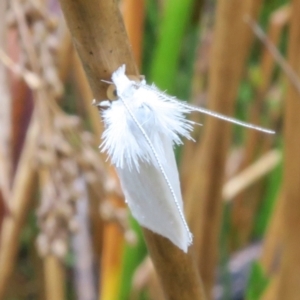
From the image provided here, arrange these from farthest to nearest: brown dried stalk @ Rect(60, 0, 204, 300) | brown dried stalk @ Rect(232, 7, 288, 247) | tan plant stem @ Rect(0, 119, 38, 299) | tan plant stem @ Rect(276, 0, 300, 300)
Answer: brown dried stalk @ Rect(232, 7, 288, 247) → tan plant stem @ Rect(0, 119, 38, 299) → tan plant stem @ Rect(276, 0, 300, 300) → brown dried stalk @ Rect(60, 0, 204, 300)

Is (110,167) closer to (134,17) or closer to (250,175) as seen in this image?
(134,17)

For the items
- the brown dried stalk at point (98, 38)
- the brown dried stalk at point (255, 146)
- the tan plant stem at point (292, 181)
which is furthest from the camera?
the brown dried stalk at point (255, 146)

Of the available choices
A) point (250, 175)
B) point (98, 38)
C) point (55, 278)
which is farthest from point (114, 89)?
point (250, 175)

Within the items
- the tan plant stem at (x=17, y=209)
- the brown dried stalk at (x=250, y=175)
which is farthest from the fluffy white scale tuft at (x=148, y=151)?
the brown dried stalk at (x=250, y=175)

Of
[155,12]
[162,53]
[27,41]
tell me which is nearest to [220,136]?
[162,53]

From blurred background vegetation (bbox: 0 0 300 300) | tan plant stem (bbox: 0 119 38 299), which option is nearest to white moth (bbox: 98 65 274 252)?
blurred background vegetation (bbox: 0 0 300 300)

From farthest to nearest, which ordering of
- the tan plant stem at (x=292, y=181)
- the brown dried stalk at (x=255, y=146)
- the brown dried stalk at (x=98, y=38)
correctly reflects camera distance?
the brown dried stalk at (x=255, y=146)
the tan plant stem at (x=292, y=181)
the brown dried stalk at (x=98, y=38)

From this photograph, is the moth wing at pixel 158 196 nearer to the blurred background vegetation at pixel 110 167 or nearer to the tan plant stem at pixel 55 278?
the blurred background vegetation at pixel 110 167

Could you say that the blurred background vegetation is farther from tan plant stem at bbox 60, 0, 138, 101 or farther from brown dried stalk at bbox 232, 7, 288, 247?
tan plant stem at bbox 60, 0, 138, 101

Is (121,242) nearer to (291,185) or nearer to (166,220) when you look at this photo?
(291,185)
